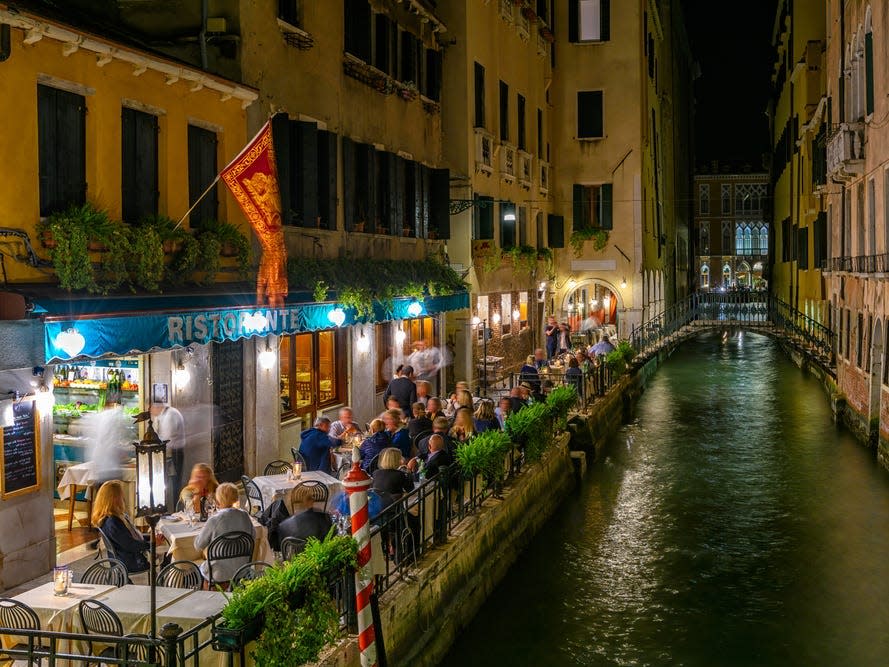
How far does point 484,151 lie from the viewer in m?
27.8

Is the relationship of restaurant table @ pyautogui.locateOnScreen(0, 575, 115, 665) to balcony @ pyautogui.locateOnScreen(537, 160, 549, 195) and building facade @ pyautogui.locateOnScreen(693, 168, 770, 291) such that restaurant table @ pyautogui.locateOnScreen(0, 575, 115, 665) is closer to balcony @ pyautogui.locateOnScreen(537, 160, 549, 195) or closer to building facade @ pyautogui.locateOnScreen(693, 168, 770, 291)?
balcony @ pyautogui.locateOnScreen(537, 160, 549, 195)

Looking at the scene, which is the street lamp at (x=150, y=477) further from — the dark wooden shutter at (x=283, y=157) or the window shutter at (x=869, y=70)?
the window shutter at (x=869, y=70)

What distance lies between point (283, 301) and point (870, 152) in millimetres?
16373

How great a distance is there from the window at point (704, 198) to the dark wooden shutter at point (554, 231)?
67.5m

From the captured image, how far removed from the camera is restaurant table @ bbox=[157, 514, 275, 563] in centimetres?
1052

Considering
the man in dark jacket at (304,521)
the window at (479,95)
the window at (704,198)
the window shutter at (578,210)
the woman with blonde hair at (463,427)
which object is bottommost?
the man in dark jacket at (304,521)

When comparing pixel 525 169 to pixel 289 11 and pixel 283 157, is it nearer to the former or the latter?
pixel 289 11

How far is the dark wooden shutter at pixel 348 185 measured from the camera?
1934cm

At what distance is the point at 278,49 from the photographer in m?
16.5

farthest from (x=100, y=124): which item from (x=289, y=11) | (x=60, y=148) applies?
(x=289, y=11)

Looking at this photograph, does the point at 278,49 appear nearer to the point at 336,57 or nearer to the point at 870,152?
the point at 336,57

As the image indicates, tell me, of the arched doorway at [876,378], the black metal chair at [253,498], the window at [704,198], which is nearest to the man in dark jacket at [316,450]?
the black metal chair at [253,498]

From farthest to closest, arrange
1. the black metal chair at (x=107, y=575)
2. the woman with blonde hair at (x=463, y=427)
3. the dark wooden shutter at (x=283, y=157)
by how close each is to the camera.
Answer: the dark wooden shutter at (x=283, y=157) → the woman with blonde hair at (x=463, y=427) → the black metal chair at (x=107, y=575)

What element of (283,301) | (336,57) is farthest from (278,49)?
(283,301)
